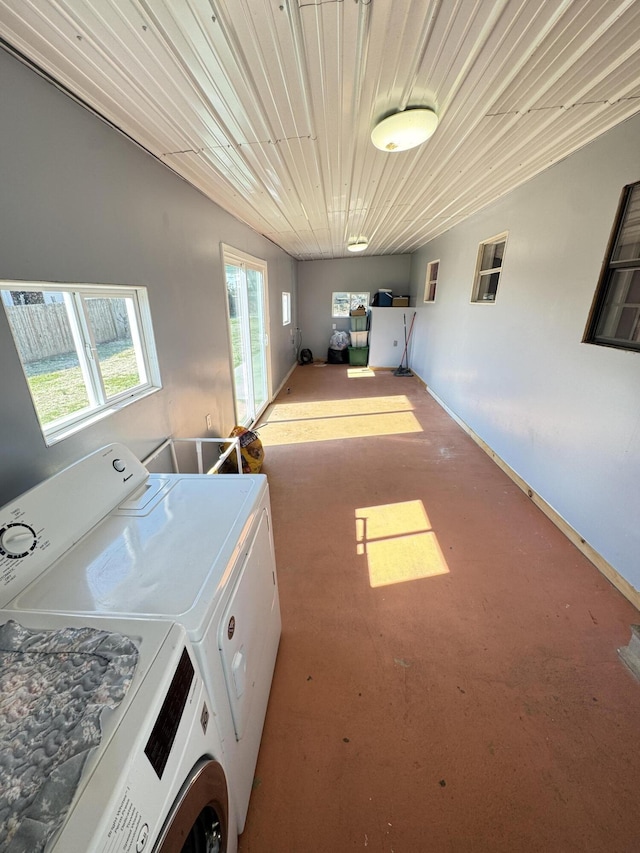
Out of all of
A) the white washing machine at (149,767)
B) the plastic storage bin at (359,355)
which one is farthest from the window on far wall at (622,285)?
the plastic storage bin at (359,355)

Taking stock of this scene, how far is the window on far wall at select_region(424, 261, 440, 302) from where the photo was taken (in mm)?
5907

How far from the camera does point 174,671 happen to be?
69cm

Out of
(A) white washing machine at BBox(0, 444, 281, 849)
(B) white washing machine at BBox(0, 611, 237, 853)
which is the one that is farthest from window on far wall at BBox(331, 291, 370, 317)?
(B) white washing machine at BBox(0, 611, 237, 853)

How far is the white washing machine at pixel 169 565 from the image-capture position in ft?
2.77

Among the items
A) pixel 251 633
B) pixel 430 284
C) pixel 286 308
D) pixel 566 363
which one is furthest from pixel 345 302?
pixel 251 633

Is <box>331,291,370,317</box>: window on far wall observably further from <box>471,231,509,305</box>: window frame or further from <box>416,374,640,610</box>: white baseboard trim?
<box>416,374,640,610</box>: white baseboard trim

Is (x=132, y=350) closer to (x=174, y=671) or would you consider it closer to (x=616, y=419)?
(x=174, y=671)

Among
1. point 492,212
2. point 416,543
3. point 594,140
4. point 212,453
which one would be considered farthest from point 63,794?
point 492,212

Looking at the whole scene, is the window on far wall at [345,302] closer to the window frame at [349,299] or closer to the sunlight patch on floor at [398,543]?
the window frame at [349,299]

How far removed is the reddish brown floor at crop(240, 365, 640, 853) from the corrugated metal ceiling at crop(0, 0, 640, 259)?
2.50 m

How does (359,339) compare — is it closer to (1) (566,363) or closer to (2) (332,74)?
(1) (566,363)

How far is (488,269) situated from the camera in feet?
12.7

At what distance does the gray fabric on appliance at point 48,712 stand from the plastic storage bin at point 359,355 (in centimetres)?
773

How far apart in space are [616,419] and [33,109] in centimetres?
318
